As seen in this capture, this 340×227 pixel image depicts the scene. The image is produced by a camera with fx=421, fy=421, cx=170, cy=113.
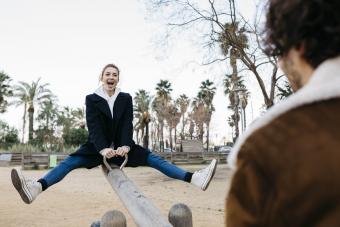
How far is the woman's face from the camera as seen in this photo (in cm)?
403

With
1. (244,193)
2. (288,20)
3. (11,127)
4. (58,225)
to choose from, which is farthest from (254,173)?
(11,127)

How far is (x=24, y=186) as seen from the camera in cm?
342

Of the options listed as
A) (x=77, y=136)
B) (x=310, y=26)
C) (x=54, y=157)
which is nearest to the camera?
(x=310, y=26)

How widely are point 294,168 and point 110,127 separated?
332 centimetres

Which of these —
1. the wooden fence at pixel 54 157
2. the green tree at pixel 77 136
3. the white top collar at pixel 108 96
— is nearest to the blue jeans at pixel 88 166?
the white top collar at pixel 108 96

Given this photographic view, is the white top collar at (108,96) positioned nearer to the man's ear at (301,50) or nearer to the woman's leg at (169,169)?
the woman's leg at (169,169)

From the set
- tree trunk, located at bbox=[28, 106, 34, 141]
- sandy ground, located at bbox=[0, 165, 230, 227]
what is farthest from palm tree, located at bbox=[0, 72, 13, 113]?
sandy ground, located at bbox=[0, 165, 230, 227]

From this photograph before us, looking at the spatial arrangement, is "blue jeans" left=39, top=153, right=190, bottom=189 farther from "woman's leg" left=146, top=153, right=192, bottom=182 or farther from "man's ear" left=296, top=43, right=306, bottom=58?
"man's ear" left=296, top=43, right=306, bottom=58

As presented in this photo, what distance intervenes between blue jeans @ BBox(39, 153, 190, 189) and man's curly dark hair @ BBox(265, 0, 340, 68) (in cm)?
294

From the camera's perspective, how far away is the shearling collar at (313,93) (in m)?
0.80

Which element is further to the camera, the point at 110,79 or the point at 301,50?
the point at 110,79

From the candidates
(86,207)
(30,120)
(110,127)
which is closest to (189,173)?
(110,127)

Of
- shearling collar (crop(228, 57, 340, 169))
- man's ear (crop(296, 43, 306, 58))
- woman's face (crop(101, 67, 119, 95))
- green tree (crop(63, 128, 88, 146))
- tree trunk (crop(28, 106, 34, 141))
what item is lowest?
shearling collar (crop(228, 57, 340, 169))

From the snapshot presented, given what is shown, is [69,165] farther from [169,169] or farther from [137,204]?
[137,204]
